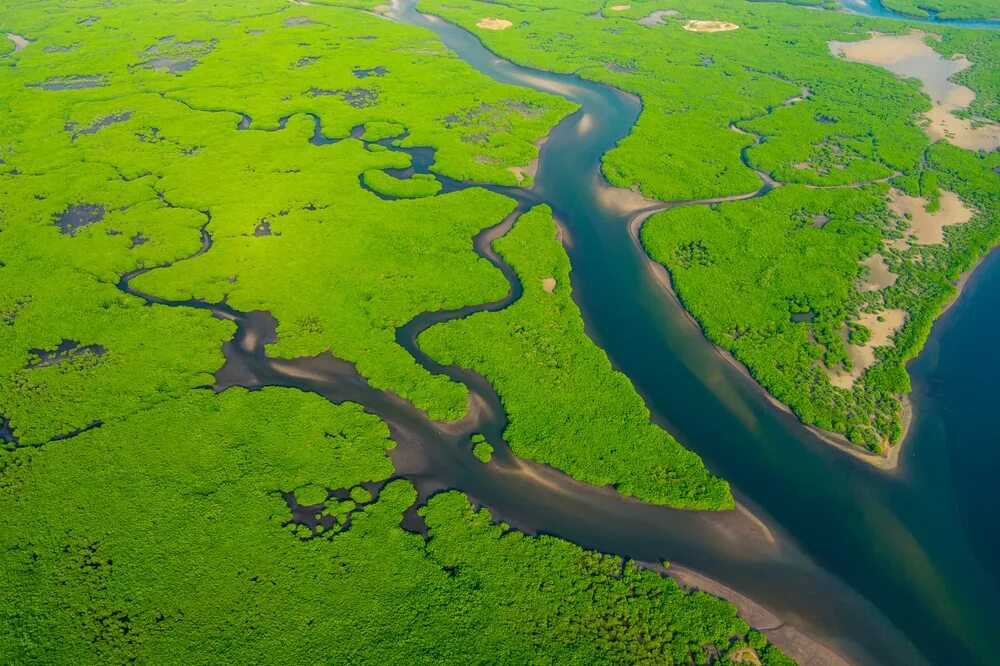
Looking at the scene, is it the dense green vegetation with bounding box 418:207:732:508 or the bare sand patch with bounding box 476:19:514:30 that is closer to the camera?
the dense green vegetation with bounding box 418:207:732:508

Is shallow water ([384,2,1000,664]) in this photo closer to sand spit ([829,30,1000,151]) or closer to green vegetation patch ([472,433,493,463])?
green vegetation patch ([472,433,493,463])

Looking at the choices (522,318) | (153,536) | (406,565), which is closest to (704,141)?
(522,318)

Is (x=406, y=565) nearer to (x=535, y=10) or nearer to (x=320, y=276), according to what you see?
(x=320, y=276)

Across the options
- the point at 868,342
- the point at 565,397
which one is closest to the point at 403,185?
the point at 565,397

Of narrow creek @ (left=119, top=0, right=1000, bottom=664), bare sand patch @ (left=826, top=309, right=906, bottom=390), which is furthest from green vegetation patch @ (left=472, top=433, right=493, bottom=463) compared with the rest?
bare sand patch @ (left=826, top=309, right=906, bottom=390)

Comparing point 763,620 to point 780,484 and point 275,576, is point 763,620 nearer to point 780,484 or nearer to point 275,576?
point 780,484

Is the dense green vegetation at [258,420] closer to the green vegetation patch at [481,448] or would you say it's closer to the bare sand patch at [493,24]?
the green vegetation patch at [481,448]

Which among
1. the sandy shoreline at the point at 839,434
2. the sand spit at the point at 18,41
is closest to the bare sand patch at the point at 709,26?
the sandy shoreline at the point at 839,434
